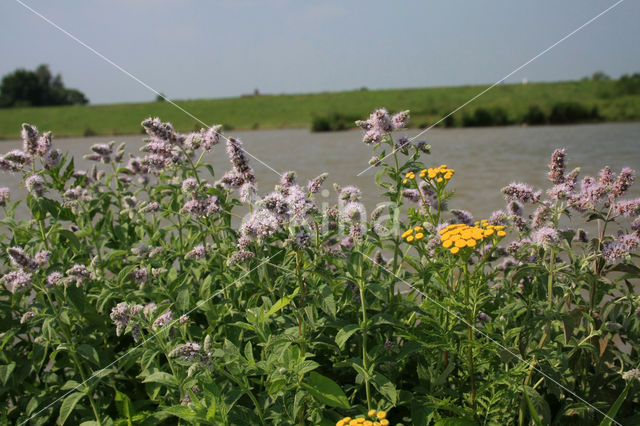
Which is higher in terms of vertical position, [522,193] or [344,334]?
[522,193]

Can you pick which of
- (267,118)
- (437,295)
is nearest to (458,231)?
(437,295)

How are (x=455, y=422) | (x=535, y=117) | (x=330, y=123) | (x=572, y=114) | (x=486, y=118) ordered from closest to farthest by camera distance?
1. (x=455, y=422)
2. (x=572, y=114)
3. (x=535, y=117)
4. (x=486, y=118)
5. (x=330, y=123)

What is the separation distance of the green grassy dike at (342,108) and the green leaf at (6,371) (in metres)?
24.4

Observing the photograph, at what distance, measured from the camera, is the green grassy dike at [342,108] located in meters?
26.9

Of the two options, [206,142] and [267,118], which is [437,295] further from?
[267,118]

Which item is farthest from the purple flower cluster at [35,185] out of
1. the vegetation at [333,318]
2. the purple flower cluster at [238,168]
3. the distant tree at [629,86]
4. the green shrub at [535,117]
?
the distant tree at [629,86]

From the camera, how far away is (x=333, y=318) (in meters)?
2.92

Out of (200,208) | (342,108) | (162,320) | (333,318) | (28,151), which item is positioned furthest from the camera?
(342,108)

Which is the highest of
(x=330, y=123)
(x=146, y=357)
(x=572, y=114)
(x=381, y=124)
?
(x=572, y=114)

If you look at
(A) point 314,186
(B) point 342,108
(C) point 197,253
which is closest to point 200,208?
(C) point 197,253

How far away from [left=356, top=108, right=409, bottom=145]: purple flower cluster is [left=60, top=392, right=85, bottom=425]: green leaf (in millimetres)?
2252

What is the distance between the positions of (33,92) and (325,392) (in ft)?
254

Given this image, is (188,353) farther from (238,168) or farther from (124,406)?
(238,168)

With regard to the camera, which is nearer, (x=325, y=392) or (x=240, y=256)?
(x=325, y=392)
